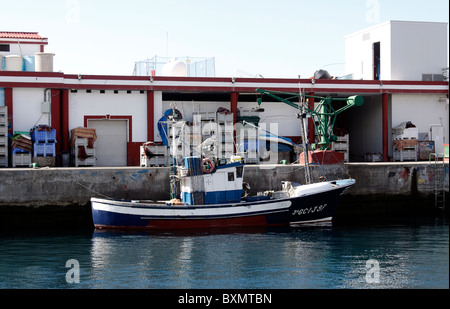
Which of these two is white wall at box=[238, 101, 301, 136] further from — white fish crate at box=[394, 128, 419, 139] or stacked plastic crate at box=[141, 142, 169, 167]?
stacked plastic crate at box=[141, 142, 169, 167]

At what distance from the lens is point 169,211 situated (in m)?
21.3

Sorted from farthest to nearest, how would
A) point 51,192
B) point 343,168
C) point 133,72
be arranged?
point 133,72
point 343,168
point 51,192

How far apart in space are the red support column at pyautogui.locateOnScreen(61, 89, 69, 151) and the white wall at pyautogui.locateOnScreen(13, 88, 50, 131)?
83cm

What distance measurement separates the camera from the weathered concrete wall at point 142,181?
2255 cm

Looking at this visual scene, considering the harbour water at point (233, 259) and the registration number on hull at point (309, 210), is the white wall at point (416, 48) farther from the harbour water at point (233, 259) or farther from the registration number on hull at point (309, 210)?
the harbour water at point (233, 259)

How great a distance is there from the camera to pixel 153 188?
23.7 m

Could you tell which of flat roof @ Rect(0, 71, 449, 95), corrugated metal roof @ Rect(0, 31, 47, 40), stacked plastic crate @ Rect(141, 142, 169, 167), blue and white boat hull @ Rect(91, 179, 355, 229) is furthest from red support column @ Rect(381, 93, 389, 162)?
corrugated metal roof @ Rect(0, 31, 47, 40)

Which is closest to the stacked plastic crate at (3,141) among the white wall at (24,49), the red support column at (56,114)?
the red support column at (56,114)

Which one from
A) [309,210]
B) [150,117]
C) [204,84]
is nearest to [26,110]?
[150,117]

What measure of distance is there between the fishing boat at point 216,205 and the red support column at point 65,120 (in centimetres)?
833

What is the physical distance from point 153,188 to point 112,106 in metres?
8.00

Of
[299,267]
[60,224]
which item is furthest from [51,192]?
[299,267]
